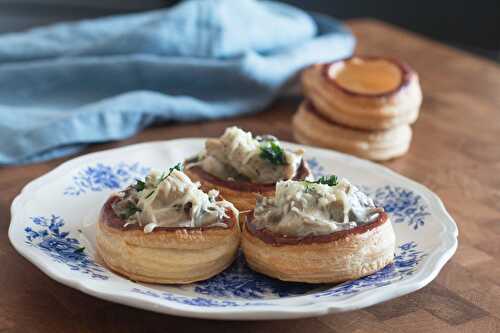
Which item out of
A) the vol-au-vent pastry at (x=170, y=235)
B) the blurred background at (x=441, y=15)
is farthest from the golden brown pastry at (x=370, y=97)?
the blurred background at (x=441, y=15)

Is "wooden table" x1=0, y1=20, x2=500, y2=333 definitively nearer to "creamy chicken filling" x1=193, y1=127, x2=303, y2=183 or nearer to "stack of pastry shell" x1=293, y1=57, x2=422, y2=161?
"stack of pastry shell" x1=293, y1=57, x2=422, y2=161

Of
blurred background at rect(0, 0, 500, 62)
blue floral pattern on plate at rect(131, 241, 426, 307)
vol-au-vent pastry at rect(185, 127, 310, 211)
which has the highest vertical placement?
vol-au-vent pastry at rect(185, 127, 310, 211)

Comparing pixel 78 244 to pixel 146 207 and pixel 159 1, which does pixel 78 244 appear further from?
pixel 159 1

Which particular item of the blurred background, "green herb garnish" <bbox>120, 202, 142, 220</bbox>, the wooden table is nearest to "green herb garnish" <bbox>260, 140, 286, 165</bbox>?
"green herb garnish" <bbox>120, 202, 142, 220</bbox>

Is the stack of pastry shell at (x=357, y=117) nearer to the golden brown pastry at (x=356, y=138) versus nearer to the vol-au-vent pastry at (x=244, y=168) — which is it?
the golden brown pastry at (x=356, y=138)

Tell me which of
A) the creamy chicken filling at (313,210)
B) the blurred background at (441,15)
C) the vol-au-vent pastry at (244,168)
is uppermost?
the creamy chicken filling at (313,210)

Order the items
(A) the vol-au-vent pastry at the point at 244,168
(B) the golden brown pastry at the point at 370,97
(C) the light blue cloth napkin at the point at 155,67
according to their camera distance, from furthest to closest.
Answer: (C) the light blue cloth napkin at the point at 155,67 < (B) the golden brown pastry at the point at 370,97 < (A) the vol-au-vent pastry at the point at 244,168

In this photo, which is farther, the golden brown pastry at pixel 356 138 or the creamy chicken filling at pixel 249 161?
the golden brown pastry at pixel 356 138

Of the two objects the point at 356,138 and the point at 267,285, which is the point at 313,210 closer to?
the point at 267,285
